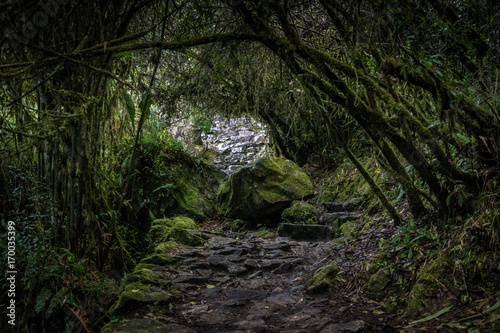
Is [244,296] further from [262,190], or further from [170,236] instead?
[262,190]

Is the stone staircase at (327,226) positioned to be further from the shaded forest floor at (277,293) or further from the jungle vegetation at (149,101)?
the jungle vegetation at (149,101)

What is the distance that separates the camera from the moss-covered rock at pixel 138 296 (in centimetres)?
315

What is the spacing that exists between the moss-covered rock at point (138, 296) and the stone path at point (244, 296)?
14 mm

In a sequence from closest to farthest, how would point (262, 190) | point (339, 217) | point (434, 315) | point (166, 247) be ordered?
point (434, 315) < point (166, 247) < point (339, 217) < point (262, 190)

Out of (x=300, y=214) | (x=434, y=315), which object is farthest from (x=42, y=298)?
(x=300, y=214)

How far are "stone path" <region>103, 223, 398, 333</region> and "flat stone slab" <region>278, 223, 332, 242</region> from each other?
258 millimetres

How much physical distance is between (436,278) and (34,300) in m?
3.70

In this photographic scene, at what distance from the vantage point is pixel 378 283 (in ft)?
10.6

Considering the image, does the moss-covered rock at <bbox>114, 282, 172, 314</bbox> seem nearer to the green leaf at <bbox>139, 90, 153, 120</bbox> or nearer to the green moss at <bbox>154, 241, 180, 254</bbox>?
the green moss at <bbox>154, 241, 180, 254</bbox>

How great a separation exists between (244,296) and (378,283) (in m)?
1.45

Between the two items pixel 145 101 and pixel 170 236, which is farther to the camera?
pixel 170 236

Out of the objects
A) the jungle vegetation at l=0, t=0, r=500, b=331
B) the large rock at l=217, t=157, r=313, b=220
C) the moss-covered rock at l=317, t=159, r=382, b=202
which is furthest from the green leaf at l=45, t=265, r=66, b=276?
the moss-covered rock at l=317, t=159, r=382, b=202

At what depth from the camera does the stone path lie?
9.28 ft

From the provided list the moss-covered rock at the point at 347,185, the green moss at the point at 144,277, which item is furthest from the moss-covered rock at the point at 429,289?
the moss-covered rock at the point at 347,185
